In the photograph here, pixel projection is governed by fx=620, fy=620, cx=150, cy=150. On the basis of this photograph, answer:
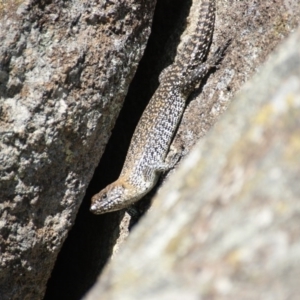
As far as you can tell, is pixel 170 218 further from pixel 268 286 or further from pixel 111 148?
pixel 111 148

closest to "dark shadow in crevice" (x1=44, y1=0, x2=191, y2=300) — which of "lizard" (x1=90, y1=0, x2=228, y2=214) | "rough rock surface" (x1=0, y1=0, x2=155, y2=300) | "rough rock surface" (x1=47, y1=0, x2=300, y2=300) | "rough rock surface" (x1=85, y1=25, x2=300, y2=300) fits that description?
"rough rock surface" (x1=47, y1=0, x2=300, y2=300)

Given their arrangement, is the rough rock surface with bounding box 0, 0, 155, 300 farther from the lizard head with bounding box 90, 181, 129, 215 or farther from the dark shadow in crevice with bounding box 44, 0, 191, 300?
the dark shadow in crevice with bounding box 44, 0, 191, 300

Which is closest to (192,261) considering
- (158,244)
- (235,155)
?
(158,244)

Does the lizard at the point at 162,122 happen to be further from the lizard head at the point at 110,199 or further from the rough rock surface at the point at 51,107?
the rough rock surface at the point at 51,107

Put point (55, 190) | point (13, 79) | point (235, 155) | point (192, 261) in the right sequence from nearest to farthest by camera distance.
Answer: point (192, 261) < point (235, 155) < point (13, 79) < point (55, 190)

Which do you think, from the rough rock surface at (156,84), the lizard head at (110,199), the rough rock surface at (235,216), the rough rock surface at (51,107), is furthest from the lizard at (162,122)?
the rough rock surface at (235,216)

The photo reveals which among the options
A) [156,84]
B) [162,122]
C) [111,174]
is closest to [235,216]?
[162,122]

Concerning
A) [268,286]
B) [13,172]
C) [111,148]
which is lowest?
[111,148]
